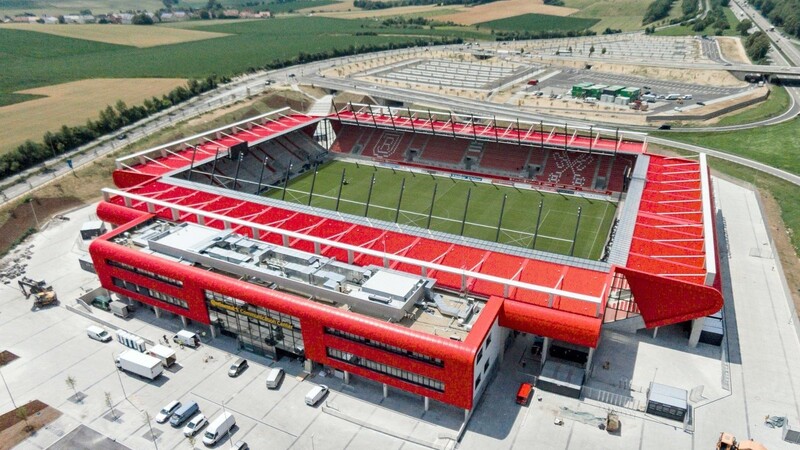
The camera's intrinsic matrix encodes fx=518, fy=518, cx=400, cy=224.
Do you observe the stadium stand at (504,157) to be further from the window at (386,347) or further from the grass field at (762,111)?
the window at (386,347)

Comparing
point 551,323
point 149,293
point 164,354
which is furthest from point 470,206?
point 164,354

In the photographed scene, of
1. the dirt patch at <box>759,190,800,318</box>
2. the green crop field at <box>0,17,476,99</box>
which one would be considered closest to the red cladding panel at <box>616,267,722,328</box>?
the dirt patch at <box>759,190,800,318</box>

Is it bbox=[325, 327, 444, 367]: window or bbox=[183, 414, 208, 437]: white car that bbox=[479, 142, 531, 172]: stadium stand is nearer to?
bbox=[325, 327, 444, 367]: window

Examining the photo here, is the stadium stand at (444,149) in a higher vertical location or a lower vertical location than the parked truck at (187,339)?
higher

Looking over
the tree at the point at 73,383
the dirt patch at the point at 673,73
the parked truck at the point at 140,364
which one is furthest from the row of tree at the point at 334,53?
the tree at the point at 73,383

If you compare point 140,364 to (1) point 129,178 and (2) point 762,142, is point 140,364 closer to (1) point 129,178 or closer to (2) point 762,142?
(1) point 129,178
